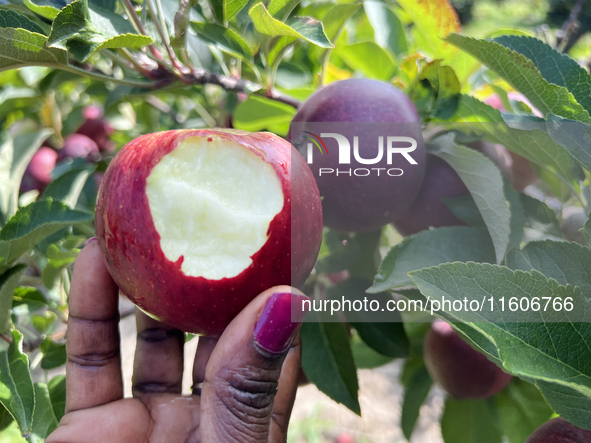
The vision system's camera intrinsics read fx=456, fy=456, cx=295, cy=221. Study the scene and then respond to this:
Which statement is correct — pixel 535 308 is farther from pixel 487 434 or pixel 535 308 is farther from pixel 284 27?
pixel 487 434

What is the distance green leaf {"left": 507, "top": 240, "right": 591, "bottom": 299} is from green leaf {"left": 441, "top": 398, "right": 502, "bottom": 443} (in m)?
0.37

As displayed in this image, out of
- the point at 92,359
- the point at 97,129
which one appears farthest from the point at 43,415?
the point at 97,129

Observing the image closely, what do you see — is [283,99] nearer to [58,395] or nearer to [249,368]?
[249,368]

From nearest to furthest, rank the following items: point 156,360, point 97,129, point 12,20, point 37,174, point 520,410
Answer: point 12,20 → point 156,360 → point 520,410 → point 37,174 → point 97,129

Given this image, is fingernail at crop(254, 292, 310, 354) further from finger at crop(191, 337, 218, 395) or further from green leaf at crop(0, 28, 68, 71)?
green leaf at crop(0, 28, 68, 71)

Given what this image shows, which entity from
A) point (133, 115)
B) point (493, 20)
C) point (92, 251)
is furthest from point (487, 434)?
point (493, 20)

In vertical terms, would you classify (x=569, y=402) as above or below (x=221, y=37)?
below

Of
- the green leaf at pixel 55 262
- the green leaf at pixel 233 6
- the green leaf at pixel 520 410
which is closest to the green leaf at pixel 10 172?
the green leaf at pixel 55 262

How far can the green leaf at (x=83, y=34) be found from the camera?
42 cm

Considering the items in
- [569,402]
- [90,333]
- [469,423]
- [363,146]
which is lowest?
[469,423]

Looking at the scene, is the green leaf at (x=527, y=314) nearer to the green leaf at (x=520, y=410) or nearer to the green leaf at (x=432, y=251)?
the green leaf at (x=432, y=251)

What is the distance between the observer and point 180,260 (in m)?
0.41

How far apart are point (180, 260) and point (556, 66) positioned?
44cm

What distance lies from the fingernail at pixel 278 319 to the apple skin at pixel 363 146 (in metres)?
0.17
